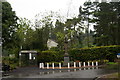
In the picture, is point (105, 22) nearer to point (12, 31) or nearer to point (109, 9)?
point (109, 9)

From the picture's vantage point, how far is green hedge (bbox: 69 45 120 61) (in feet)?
84.4

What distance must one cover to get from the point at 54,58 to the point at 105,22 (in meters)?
11.5

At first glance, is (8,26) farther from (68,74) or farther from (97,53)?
(97,53)

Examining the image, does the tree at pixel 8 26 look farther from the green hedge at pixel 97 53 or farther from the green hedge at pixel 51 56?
the green hedge at pixel 97 53

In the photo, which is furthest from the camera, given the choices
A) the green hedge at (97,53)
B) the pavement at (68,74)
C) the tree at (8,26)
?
the green hedge at (97,53)

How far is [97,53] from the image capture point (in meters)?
26.8

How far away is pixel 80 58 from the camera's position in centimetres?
2834

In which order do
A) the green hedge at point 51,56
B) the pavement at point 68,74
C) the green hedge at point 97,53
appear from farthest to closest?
the green hedge at point 51,56
the green hedge at point 97,53
the pavement at point 68,74

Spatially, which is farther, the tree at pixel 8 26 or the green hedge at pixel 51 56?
the green hedge at pixel 51 56

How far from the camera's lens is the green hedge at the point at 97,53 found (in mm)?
25739

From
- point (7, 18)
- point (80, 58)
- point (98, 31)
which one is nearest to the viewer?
point (7, 18)

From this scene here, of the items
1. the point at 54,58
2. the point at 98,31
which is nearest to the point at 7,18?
the point at 54,58

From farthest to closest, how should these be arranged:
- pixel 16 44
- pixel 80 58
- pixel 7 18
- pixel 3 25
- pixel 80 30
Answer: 1. pixel 80 30
2. pixel 80 58
3. pixel 16 44
4. pixel 7 18
5. pixel 3 25

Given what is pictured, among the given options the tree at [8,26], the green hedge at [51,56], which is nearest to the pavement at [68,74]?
the tree at [8,26]
